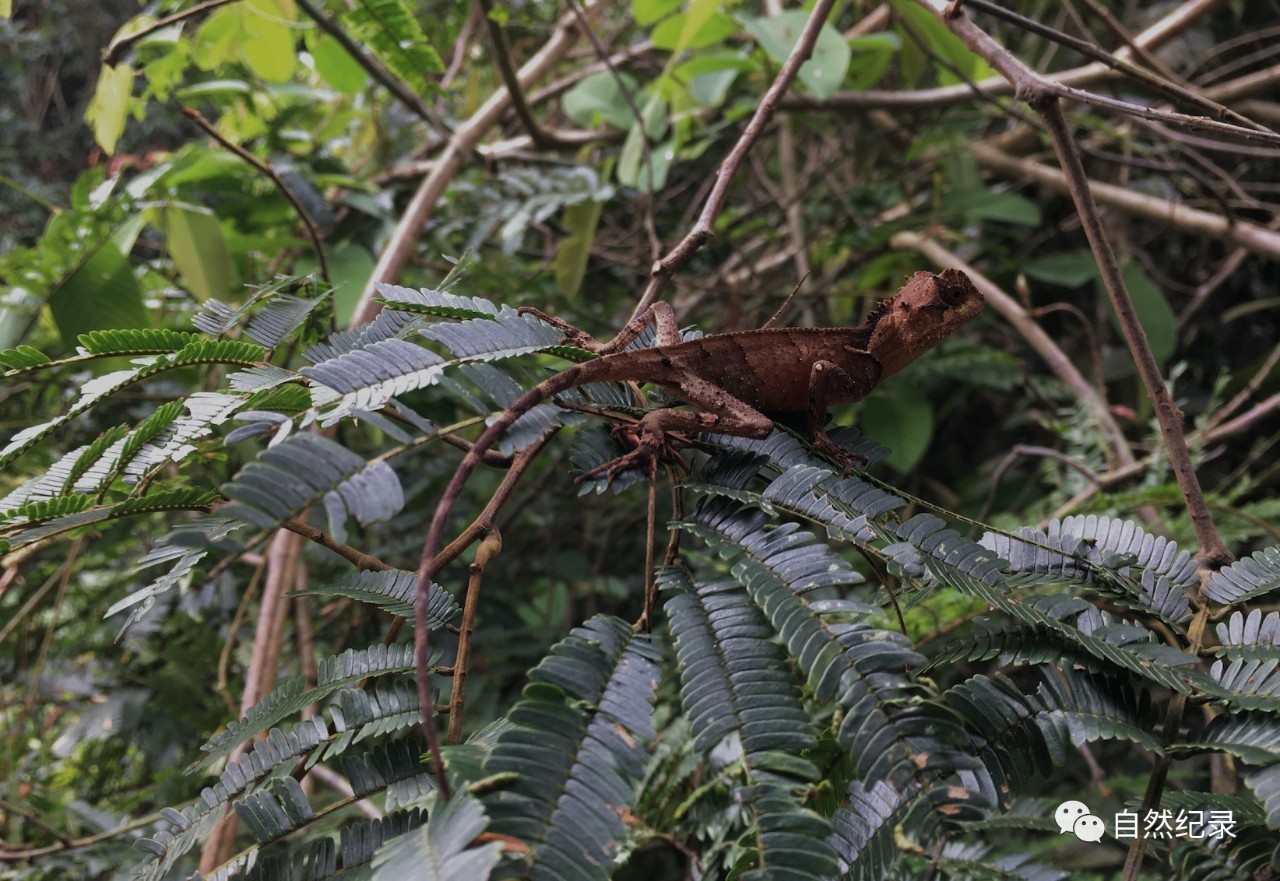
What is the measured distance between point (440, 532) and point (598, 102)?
3.50 meters

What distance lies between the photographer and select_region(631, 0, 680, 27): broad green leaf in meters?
3.83

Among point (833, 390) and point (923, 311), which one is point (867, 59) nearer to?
point (923, 311)

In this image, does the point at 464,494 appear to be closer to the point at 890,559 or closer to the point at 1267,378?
the point at 890,559

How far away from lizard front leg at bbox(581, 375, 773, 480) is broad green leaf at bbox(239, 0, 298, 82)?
2.74 m

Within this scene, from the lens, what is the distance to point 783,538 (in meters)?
1.36

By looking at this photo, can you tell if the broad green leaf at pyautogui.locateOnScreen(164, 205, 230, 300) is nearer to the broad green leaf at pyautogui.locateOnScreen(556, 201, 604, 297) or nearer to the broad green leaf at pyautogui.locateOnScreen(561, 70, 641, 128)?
the broad green leaf at pyautogui.locateOnScreen(556, 201, 604, 297)

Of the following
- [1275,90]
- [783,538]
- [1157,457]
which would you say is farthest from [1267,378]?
[783,538]

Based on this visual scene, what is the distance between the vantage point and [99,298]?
3.08 metres

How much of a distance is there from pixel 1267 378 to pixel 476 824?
4.53 metres

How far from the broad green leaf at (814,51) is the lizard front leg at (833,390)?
4.56ft

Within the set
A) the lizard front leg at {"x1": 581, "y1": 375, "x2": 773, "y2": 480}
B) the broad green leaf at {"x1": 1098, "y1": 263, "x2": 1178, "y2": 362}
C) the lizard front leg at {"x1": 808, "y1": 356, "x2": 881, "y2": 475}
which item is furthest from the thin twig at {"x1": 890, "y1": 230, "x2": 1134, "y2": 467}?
the lizard front leg at {"x1": 581, "y1": 375, "x2": 773, "y2": 480}

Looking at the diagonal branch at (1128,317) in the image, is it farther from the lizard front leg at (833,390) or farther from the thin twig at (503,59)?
the thin twig at (503,59)

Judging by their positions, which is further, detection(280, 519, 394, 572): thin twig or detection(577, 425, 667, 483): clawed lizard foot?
detection(577, 425, 667, 483): clawed lizard foot

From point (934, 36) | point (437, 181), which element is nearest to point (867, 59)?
point (934, 36)
